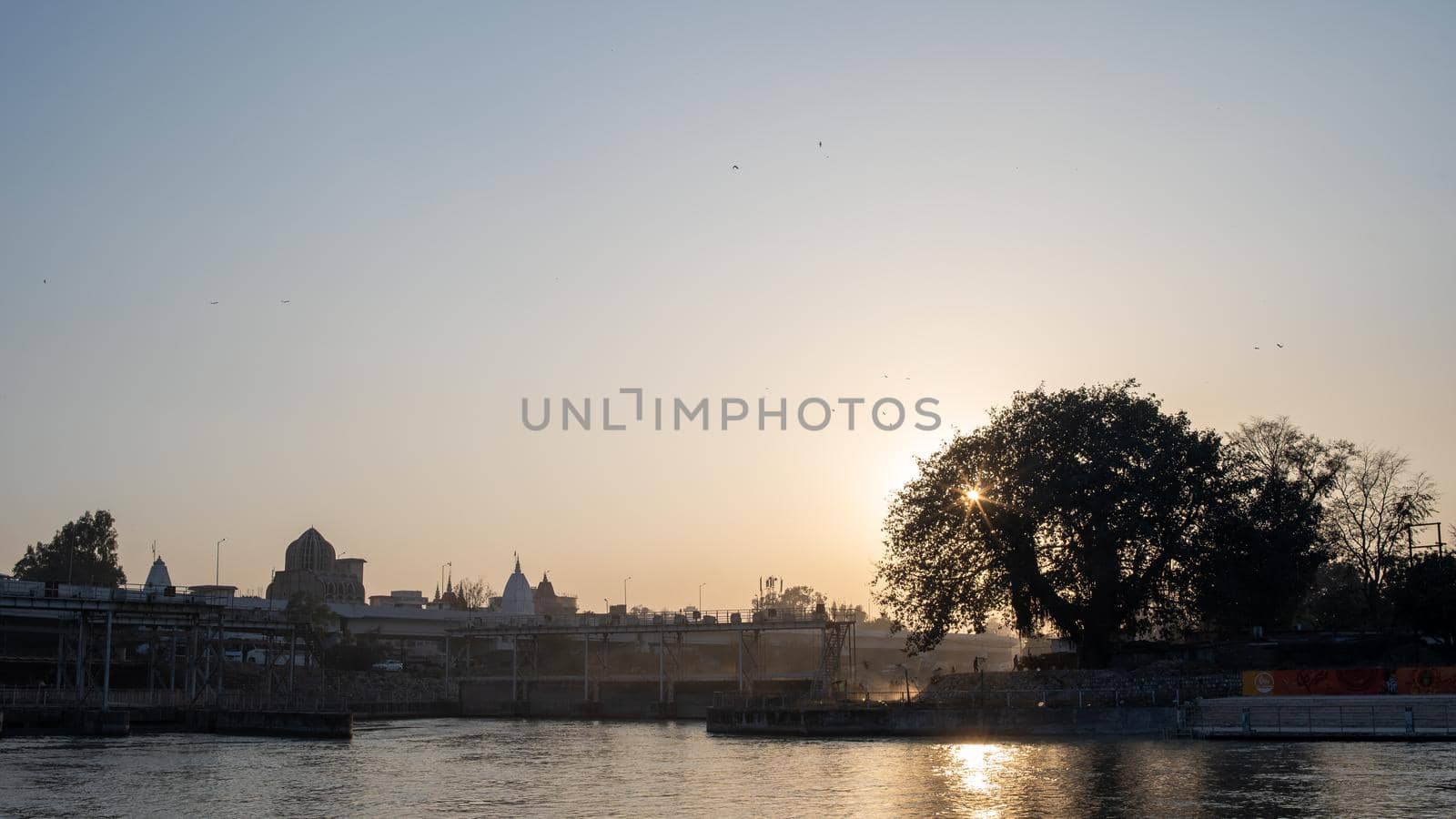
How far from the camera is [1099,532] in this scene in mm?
74688

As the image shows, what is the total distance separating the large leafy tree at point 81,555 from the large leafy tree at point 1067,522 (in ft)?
399

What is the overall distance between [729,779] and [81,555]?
467 feet

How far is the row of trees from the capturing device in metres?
74.6

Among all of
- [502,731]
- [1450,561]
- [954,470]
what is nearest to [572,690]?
[502,731]

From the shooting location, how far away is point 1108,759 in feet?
172

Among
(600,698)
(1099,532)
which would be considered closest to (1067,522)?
(1099,532)

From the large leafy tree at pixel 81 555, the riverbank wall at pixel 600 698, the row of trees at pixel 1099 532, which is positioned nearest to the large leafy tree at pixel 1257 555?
the row of trees at pixel 1099 532

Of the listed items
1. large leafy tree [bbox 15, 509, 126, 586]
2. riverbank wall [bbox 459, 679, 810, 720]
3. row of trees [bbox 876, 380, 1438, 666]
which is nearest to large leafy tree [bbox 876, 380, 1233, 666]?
row of trees [bbox 876, 380, 1438, 666]

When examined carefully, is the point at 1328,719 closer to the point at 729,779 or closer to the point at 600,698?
the point at 729,779

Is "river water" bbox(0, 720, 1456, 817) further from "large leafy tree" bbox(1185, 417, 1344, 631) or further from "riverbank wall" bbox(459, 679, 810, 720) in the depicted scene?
"riverbank wall" bbox(459, 679, 810, 720)

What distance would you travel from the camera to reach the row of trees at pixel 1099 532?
245 feet

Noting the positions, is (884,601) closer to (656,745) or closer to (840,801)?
(656,745)

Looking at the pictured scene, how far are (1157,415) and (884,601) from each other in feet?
63.3

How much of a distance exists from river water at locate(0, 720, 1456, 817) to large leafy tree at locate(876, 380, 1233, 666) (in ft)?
43.1
